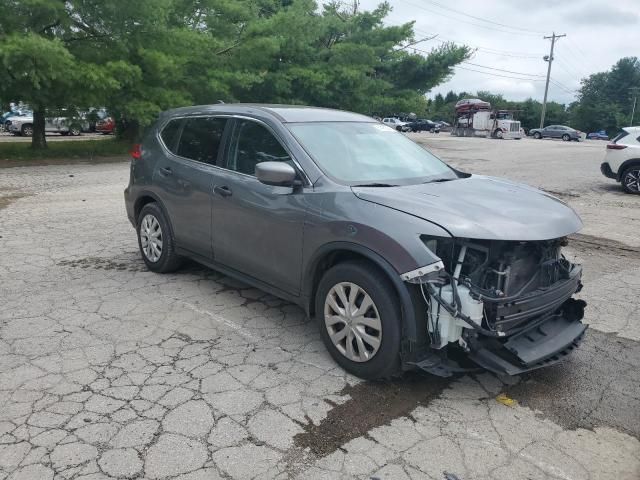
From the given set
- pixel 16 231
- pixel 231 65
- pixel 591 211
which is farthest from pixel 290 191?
pixel 231 65

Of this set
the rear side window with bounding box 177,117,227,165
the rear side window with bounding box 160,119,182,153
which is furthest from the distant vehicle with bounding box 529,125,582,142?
the rear side window with bounding box 177,117,227,165

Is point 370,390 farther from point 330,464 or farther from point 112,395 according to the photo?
point 112,395

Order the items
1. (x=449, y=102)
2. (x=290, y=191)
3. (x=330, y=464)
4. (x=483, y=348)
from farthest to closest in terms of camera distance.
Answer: (x=449, y=102), (x=290, y=191), (x=483, y=348), (x=330, y=464)

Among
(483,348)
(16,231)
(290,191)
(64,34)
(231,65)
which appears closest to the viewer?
(483,348)

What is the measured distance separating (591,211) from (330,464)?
9.15 meters

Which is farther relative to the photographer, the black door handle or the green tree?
the green tree

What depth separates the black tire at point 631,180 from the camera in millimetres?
12258

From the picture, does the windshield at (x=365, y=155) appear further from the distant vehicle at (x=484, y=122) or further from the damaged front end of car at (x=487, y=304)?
the distant vehicle at (x=484, y=122)

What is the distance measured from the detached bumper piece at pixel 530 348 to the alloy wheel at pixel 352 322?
61cm

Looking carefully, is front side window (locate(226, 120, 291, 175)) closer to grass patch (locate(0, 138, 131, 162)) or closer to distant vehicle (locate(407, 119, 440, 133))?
grass patch (locate(0, 138, 131, 162))

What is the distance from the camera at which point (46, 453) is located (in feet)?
9.12

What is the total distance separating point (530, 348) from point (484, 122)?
157ft

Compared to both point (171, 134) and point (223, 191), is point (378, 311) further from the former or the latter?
point (171, 134)

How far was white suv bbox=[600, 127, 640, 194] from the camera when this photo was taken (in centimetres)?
1225
